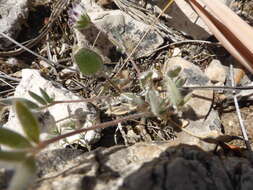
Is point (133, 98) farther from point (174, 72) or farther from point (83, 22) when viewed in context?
point (83, 22)

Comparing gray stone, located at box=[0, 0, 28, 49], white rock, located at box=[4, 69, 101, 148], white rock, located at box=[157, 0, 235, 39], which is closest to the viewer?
white rock, located at box=[4, 69, 101, 148]

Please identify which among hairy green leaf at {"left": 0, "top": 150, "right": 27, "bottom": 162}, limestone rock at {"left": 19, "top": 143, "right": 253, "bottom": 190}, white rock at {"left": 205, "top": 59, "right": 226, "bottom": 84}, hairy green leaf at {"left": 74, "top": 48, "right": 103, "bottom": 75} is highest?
hairy green leaf at {"left": 74, "top": 48, "right": 103, "bottom": 75}

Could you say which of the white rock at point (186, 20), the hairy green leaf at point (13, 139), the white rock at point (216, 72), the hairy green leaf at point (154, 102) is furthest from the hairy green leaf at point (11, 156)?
the white rock at point (186, 20)

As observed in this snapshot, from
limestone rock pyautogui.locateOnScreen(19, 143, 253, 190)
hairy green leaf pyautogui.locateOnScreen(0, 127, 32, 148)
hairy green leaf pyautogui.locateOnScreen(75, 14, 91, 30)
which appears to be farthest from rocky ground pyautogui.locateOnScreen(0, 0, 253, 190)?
hairy green leaf pyautogui.locateOnScreen(0, 127, 32, 148)

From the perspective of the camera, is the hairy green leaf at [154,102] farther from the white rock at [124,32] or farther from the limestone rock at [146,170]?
the white rock at [124,32]

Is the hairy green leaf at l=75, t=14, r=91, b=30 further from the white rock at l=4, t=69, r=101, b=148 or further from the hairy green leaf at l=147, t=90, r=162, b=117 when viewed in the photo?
the hairy green leaf at l=147, t=90, r=162, b=117

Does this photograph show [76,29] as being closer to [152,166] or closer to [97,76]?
[97,76]
